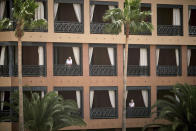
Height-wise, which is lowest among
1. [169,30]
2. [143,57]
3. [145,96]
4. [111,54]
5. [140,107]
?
[140,107]

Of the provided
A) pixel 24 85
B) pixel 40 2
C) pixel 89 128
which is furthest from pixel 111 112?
pixel 40 2

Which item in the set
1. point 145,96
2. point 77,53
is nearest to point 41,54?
point 77,53

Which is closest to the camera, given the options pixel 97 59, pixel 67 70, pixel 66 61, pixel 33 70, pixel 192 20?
pixel 33 70

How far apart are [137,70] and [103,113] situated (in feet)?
15.0

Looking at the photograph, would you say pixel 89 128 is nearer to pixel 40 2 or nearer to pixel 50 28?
pixel 50 28

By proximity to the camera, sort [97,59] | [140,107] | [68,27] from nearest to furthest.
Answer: [68,27]
[140,107]
[97,59]

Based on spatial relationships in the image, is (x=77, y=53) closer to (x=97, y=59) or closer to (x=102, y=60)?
(x=97, y=59)

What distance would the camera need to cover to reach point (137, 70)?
36.5 m

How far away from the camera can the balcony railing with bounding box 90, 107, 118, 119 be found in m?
35.1

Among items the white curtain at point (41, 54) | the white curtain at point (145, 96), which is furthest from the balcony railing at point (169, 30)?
the white curtain at point (41, 54)

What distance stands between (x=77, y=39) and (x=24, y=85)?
5.37m

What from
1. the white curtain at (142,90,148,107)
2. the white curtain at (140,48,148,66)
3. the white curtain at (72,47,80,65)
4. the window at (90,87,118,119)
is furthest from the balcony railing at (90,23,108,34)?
the white curtain at (142,90,148,107)

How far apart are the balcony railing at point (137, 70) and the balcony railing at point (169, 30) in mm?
3191

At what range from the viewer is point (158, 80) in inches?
1438
